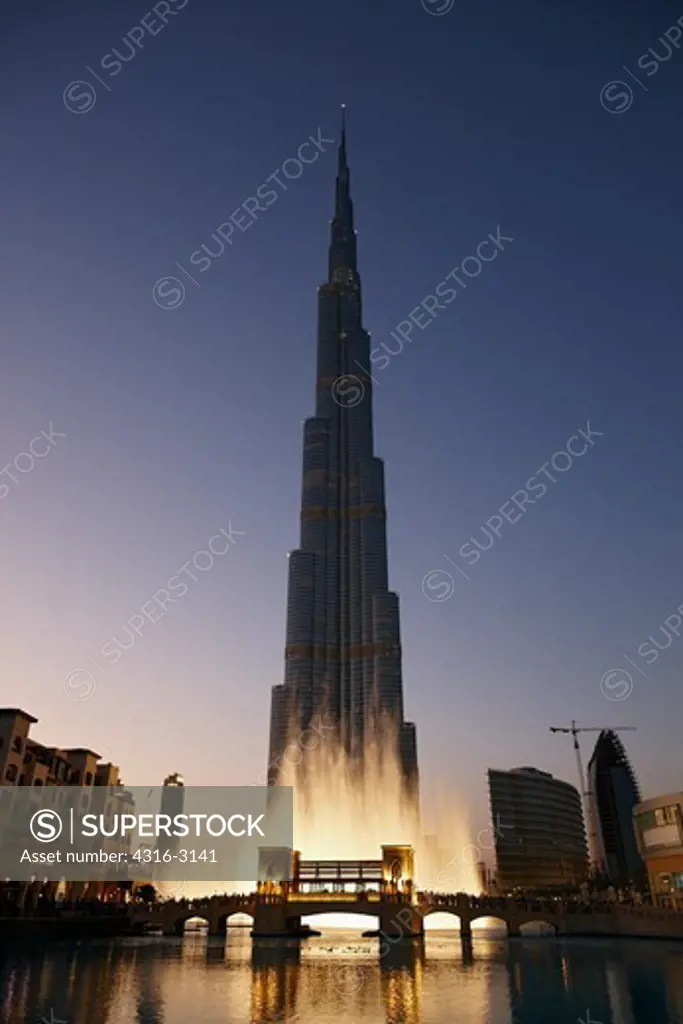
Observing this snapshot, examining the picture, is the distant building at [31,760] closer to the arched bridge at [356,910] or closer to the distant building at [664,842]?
the arched bridge at [356,910]

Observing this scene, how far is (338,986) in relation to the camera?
1943 inches

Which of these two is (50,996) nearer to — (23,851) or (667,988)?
(667,988)

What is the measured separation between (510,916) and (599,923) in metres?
10.9

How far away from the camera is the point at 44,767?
295 ft

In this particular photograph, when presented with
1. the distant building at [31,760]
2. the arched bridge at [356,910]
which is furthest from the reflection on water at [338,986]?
the arched bridge at [356,910]

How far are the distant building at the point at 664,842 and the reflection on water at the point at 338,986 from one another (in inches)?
778

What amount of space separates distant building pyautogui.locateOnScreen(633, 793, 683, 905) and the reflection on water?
19.8 metres

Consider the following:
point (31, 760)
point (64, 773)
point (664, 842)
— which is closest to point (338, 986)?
point (31, 760)

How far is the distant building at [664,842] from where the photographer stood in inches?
3723

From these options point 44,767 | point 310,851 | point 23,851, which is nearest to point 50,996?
point 23,851

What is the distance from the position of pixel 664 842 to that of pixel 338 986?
65623mm

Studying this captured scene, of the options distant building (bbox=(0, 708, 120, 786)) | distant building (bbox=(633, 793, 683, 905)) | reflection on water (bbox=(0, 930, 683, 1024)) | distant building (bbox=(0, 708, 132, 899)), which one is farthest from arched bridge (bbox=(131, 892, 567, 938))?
reflection on water (bbox=(0, 930, 683, 1024))

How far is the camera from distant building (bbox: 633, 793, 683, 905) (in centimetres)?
9456

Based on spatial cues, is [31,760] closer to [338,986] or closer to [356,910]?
[356,910]
